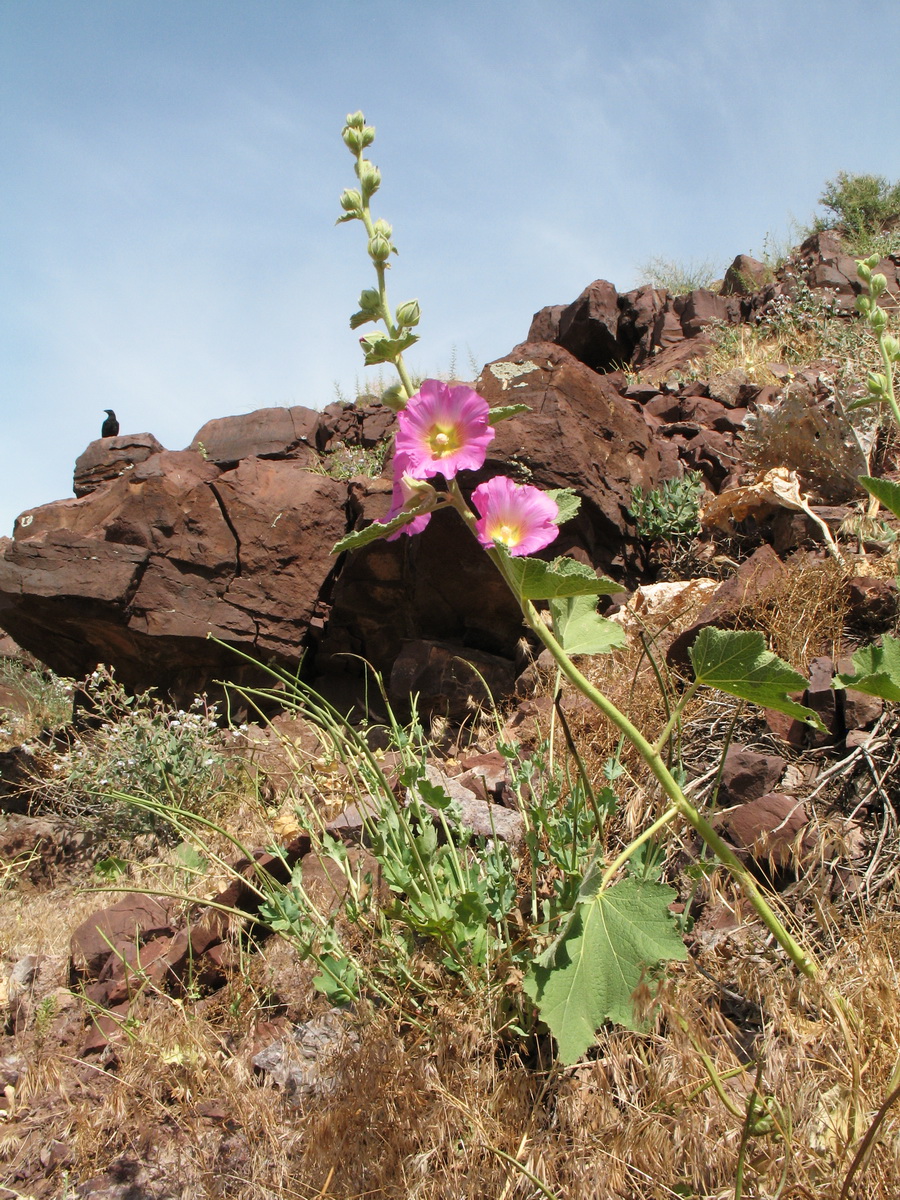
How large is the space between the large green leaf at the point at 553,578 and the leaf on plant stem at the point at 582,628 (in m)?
0.16

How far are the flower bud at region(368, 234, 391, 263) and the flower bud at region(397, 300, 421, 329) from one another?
119mm

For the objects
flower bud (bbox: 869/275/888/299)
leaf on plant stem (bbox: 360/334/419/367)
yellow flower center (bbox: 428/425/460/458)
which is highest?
flower bud (bbox: 869/275/888/299)

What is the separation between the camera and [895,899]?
78.4 inches

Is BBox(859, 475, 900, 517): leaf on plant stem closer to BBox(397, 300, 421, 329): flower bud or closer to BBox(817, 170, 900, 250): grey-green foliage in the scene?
BBox(397, 300, 421, 329): flower bud

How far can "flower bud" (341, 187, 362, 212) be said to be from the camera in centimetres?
165

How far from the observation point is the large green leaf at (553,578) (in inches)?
49.1

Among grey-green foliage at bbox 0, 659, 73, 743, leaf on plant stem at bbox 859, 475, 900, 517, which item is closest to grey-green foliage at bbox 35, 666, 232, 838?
grey-green foliage at bbox 0, 659, 73, 743

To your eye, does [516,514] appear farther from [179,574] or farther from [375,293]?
[179,574]

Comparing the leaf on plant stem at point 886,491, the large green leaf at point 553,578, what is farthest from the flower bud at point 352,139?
the leaf on plant stem at point 886,491

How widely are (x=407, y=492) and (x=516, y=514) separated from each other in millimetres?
211

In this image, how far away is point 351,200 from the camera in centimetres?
165

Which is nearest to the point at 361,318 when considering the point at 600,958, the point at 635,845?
the point at 635,845

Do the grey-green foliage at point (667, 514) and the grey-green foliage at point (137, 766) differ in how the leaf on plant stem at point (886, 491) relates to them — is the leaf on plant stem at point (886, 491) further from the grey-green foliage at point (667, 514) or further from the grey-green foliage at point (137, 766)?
the grey-green foliage at point (137, 766)

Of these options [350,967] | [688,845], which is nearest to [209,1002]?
[350,967]
